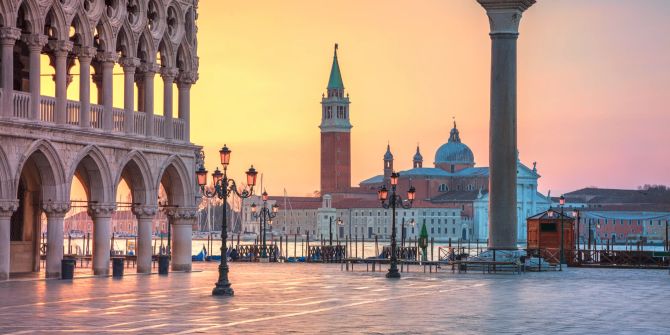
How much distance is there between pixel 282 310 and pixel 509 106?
19339 mm

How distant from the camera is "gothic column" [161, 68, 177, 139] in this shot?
45.6 metres

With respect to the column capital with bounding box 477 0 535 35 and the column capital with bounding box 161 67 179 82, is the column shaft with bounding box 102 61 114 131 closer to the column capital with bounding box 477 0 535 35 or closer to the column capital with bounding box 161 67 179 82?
the column capital with bounding box 161 67 179 82

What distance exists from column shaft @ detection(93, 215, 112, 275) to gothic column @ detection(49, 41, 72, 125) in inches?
149

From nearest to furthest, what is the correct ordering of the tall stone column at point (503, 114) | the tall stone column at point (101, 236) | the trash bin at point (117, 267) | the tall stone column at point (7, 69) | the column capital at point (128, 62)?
the tall stone column at point (7, 69) → the trash bin at point (117, 267) → the tall stone column at point (101, 236) → the column capital at point (128, 62) → the tall stone column at point (503, 114)

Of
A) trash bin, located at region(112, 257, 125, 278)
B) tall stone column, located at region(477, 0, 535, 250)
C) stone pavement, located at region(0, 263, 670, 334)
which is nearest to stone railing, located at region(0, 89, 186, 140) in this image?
trash bin, located at region(112, 257, 125, 278)

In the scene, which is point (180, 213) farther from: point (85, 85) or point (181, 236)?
point (85, 85)

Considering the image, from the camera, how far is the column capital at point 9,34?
3778 cm

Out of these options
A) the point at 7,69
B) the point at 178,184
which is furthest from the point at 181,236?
the point at 7,69

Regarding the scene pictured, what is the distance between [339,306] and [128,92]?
56.7 feet

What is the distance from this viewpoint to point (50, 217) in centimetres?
4025

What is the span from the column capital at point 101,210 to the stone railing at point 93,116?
219 cm

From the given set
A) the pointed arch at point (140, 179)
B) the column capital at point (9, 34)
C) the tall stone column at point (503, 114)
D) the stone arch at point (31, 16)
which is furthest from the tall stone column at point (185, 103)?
the tall stone column at point (503, 114)

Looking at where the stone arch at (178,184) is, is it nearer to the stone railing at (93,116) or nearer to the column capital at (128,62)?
the stone railing at (93,116)

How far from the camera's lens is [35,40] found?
1524 inches
